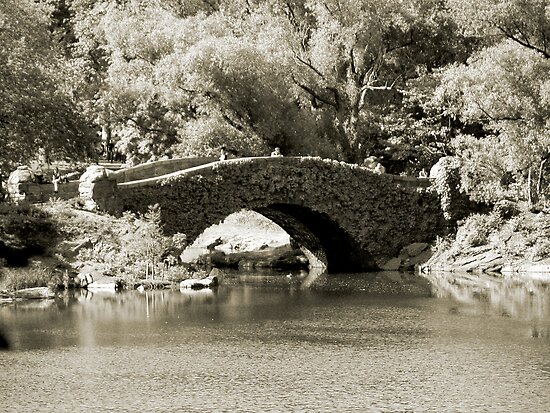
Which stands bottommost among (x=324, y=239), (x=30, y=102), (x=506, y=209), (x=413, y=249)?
(x=413, y=249)

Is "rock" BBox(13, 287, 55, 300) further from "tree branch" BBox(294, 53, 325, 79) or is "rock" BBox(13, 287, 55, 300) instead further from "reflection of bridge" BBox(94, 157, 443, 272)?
"tree branch" BBox(294, 53, 325, 79)

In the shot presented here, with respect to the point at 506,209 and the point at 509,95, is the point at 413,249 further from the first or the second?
the point at 509,95

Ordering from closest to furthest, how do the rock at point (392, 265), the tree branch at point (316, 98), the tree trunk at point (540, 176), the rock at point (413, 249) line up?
the tree trunk at point (540, 176) → the rock at point (392, 265) → the rock at point (413, 249) → the tree branch at point (316, 98)

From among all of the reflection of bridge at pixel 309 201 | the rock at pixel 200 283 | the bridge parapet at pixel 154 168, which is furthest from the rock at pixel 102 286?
the bridge parapet at pixel 154 168

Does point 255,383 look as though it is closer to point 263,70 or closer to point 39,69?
point 39,69

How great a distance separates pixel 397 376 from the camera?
65.6ft

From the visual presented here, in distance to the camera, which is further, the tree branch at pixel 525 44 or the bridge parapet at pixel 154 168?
the tree branch at pixel 525 44

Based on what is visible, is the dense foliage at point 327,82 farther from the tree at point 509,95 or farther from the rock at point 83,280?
the rock at point 83,280

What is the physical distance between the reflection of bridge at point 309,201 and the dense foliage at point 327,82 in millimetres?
2695

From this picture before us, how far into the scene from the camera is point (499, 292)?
34.2 m

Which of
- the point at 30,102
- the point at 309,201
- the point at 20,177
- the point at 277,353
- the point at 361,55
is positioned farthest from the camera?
the point at 361,55

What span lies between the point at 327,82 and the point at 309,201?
28.1 ft

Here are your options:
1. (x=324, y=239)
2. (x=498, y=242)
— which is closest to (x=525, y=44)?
(x=498, y=242)

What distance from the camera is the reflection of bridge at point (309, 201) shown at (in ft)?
122
